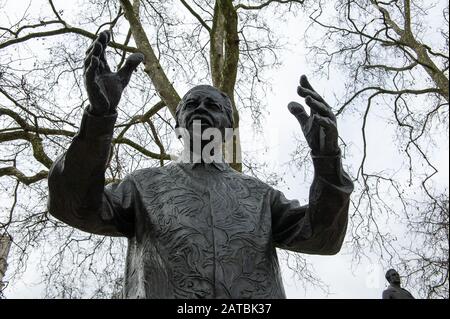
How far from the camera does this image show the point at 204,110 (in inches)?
127

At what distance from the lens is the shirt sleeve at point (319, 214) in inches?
113

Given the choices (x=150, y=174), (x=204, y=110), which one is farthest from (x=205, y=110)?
(x=150, y=174)

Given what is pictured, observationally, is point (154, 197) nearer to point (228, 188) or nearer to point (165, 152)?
point (228, 188)

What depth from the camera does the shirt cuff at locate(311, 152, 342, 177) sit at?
9.27 feet

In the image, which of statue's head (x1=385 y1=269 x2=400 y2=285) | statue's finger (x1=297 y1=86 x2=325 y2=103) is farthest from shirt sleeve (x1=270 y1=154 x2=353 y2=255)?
statue's head (x1=385 y1=269 x2=400 y2=285)

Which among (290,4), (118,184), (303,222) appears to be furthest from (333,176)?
(290,4)

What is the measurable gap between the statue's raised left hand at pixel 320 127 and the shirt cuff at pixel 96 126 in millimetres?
865

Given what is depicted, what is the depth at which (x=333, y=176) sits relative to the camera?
2.86 metres

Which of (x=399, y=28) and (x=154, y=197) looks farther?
(x=399, y=28)

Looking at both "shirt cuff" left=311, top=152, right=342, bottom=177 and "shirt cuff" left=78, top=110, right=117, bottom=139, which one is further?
"shirt cuff" left=311, top=152, right=342, bottom=177

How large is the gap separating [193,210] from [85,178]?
0.52 meters

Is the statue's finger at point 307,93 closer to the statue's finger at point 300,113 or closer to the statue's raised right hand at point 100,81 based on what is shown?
the statue's finger at point 300,113

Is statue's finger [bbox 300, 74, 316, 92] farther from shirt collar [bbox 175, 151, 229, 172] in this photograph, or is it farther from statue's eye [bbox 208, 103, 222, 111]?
shirt collar [bbox 175, 151, 229, 172]

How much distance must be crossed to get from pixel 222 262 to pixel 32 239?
755 cm
